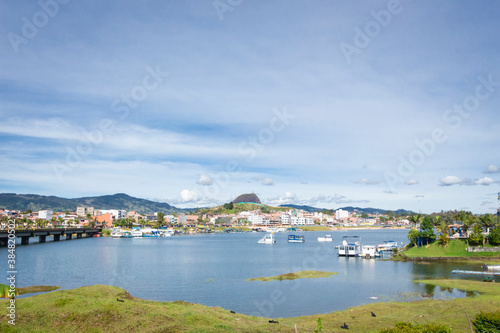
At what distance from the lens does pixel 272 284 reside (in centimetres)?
5947

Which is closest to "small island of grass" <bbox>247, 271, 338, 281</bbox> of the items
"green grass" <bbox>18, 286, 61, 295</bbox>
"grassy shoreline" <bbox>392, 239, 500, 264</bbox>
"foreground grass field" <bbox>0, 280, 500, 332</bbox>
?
"foreground grass field" <bbox>0, 280, 500, 332</bbox>

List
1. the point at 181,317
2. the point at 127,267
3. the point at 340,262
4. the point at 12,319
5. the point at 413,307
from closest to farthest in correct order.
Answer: the point at 12,319 < the point at 181,317 < the point at 413,307 < the point at 127,267 < the point at 340,262

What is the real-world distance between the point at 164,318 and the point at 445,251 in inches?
3216

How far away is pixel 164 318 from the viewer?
2933 centimetres

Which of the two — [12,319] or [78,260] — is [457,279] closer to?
[12,319]

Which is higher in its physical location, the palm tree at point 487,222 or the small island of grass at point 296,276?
the palm tree at point 487,222

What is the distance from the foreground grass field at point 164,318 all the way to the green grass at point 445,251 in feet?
170

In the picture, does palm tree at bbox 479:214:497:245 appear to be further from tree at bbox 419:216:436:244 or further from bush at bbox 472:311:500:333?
bush at bbox 472:311:500:333

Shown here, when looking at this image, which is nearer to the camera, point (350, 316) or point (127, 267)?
point (350, 316)

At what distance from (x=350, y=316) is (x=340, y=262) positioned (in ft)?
194

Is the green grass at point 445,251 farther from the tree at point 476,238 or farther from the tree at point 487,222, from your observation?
the tree at point 487,222

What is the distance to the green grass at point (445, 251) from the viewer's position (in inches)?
3327

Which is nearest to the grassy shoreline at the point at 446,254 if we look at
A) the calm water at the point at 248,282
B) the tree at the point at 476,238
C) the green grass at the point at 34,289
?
the tree at the point at 476,238

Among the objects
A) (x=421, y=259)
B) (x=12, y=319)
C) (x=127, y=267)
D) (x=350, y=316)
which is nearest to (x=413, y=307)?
(x=350, y=316)
